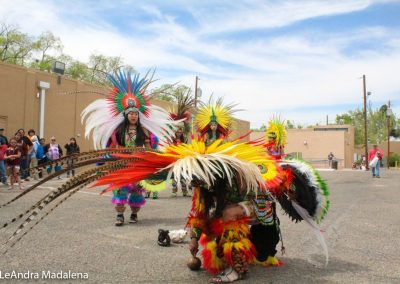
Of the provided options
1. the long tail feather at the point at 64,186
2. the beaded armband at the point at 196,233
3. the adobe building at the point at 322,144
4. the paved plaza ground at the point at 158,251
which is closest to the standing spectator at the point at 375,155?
the paved plaza ground at the point at 158,251

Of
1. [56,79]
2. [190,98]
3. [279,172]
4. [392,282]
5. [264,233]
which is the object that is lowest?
[392,282]

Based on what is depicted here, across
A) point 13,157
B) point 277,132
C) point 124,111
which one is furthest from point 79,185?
point 13,157

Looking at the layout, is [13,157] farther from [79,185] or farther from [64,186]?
[64,186]

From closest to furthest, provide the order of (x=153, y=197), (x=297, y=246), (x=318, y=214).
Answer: (x=318, y=214) → (x=297, y=246) → (x=153, y=197)

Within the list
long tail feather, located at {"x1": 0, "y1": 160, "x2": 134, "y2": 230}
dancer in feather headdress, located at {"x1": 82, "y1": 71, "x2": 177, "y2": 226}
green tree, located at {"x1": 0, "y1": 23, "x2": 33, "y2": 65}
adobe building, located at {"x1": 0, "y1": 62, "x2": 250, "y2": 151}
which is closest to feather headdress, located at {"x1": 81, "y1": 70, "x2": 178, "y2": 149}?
dancer in feather headdress, located at {"x1": 82, "y1": 71, "x2": 177, "y2": 226}

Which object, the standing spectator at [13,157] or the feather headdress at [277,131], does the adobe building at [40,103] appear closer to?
the standing spectator at [13,157]

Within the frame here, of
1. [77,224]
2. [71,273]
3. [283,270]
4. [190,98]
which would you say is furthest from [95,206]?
[283,270]

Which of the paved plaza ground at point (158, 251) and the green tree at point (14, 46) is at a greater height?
the green tree at point (14, 46)

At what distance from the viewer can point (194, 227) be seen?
347 centimetres

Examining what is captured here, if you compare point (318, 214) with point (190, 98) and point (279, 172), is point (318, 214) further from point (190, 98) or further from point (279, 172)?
point (190, 98)

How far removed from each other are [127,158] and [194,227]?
1003 mm

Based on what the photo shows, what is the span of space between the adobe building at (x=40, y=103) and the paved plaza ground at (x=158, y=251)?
9.71 m

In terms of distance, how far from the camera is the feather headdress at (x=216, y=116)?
5.95 meters

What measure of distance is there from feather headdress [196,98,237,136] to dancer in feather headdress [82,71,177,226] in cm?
63
